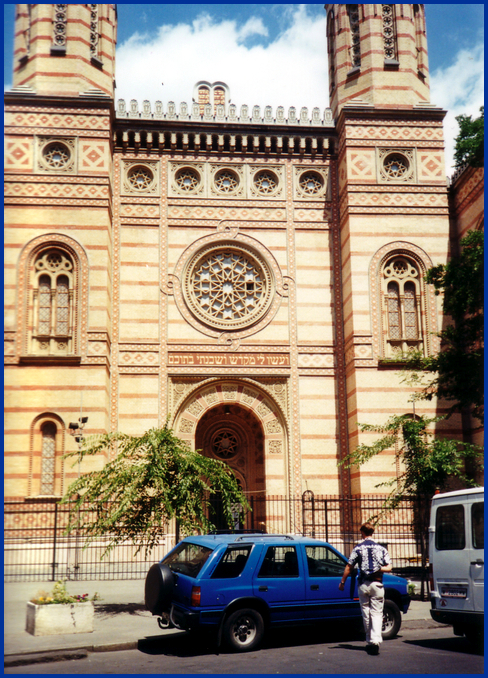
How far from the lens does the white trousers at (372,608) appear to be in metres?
8.98

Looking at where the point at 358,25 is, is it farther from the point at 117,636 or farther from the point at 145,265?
the point at 117,636

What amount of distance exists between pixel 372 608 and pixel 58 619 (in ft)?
15.9

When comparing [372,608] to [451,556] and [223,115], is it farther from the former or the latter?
[223,115]

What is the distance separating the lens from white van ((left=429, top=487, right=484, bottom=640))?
30.5ft

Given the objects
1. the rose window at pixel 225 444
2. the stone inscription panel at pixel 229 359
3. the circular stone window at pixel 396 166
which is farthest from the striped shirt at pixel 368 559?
the circular stone window at pixel 396 166

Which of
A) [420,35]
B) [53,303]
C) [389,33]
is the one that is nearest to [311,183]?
[389,33]

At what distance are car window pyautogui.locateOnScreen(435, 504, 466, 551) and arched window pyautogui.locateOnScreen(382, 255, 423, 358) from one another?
12.6 meters

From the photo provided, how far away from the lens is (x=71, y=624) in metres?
10.7

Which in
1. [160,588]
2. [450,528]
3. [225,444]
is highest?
[225,444]

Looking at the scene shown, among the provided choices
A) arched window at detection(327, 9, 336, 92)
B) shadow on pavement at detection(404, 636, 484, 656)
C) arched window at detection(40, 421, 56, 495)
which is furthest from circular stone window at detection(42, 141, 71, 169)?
shadow on pavement at detection(404, 636, 484, 656)

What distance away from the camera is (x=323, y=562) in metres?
10.4

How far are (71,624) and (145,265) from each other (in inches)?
570

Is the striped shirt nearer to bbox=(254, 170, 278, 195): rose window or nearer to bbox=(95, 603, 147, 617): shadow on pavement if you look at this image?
bbox=(95, 603, 147, 617): shadow on pavement

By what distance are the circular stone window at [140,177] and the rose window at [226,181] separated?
91.8 inches
